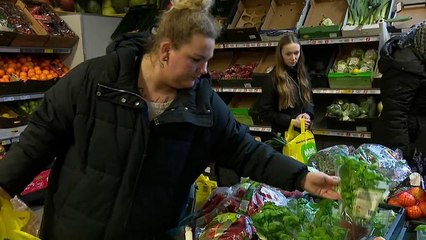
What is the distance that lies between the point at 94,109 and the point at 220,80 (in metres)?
3.79

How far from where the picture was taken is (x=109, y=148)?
147cm

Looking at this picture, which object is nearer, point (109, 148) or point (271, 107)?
point (109, 148)

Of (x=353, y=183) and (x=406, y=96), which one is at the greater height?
(x=353, y=183)

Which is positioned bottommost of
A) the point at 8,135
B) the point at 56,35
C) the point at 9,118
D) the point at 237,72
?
the point at 8,135

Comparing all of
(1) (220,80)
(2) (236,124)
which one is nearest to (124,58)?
(2) (236,124)

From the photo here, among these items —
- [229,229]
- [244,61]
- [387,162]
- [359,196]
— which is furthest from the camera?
[244,61]

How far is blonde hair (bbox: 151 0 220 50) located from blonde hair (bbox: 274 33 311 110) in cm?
201

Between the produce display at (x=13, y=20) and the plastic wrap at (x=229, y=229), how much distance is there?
368 cm

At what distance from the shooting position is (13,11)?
466cm

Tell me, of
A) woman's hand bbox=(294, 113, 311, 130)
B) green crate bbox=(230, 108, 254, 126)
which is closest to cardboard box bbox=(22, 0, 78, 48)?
green crate bbox=(230, 108, 254, 126)

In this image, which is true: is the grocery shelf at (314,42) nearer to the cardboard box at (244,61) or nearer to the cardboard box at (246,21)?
the cardboard box at (246,21)

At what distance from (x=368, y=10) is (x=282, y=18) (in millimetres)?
1046

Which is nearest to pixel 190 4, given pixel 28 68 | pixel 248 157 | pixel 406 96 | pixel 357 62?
pixel 248 157

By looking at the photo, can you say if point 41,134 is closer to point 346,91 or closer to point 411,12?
point 346,91
